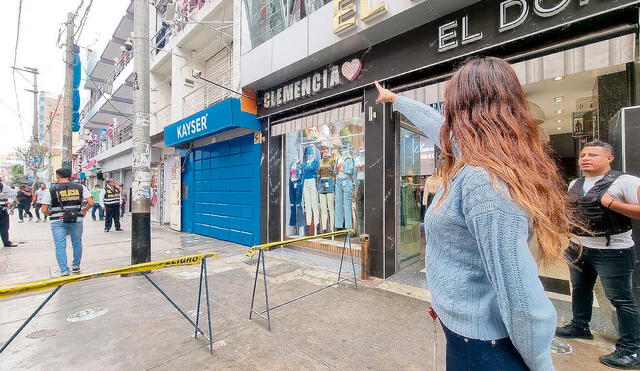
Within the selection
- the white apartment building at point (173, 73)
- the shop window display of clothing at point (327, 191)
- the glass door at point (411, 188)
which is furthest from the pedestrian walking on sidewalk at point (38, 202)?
the glass door at point (411, 188)

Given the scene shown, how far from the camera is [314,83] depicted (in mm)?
6051

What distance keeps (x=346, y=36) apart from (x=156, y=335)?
516 cm

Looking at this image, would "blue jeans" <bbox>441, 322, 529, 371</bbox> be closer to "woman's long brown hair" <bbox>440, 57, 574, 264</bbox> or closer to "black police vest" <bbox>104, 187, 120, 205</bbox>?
"woman's long brown hair" <bbox>440, 57, 574, 264</bbox>

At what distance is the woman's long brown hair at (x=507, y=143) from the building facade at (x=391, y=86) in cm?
144

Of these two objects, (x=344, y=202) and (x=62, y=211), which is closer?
(x=62, y=211)

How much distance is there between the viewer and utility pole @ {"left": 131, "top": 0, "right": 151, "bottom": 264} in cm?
526

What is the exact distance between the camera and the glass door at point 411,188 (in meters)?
5.54

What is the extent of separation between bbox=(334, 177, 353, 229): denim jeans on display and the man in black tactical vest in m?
3.96

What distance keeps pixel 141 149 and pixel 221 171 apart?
3.59 metres

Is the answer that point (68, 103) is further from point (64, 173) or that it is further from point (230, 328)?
point (230, 328)

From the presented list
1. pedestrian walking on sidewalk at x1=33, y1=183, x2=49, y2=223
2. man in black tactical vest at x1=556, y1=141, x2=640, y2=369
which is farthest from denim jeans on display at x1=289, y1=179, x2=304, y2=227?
pedestrian walking on sidewalk at x1=33, y1=183, x2=49, y2=223

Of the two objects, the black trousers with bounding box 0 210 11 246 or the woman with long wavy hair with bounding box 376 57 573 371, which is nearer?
the woman with long wavy hair with bounding box 376 57 573 371

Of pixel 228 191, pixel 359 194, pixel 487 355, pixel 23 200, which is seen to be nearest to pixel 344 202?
pixel 359 194

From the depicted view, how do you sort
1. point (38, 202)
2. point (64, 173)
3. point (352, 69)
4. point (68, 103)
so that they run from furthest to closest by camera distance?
point (38, 202) → point (68, 103) → point (352, 69) → point (64, 173)
